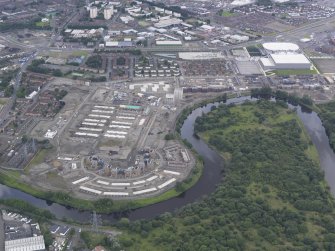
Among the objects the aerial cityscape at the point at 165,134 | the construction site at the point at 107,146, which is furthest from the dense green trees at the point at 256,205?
the construction site at the point at 107,146

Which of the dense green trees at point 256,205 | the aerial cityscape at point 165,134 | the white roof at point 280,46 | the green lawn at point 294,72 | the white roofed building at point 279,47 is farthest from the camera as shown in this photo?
the white roof at point 280,46

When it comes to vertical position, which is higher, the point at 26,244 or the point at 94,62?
the point at 26,244

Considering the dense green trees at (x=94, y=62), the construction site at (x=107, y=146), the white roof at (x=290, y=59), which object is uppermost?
the white roof at (x=290, y=59)

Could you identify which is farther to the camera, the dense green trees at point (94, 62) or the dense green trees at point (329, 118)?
the dense green trees at point (94, 62)

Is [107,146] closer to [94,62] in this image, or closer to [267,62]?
[94,62]

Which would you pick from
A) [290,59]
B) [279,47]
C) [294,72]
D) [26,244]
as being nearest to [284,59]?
[290,59]

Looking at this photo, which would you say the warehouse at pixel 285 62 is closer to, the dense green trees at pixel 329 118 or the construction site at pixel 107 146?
the dense green trees at pixel 329 118

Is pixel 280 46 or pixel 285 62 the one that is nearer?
pixel 285 62
